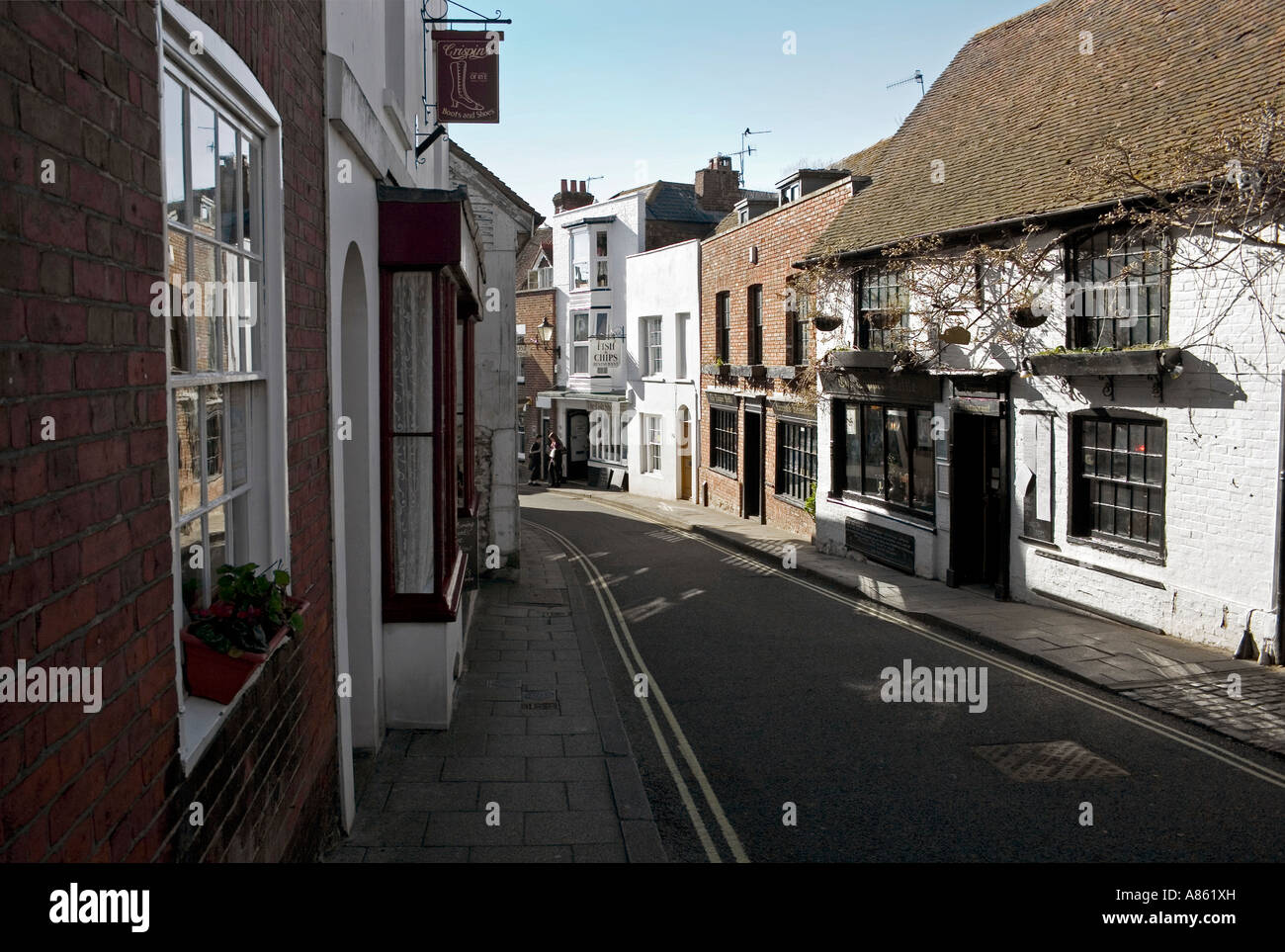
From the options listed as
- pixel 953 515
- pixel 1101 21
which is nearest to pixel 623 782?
pixel 953 515

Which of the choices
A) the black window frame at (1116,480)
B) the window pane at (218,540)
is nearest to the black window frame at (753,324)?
the black window frame at (1116,480)

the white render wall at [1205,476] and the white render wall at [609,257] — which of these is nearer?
the white render wall at [1205,476]

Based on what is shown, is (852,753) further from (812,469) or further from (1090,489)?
(812,469)

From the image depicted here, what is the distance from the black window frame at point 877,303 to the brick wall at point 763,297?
2.47m

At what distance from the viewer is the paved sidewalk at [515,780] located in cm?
598

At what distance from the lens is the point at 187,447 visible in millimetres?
3320

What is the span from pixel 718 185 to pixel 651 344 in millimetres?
9881

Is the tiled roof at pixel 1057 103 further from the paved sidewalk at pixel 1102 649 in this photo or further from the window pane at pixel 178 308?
the window pane at pixel 178 308

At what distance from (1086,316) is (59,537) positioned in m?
12.3

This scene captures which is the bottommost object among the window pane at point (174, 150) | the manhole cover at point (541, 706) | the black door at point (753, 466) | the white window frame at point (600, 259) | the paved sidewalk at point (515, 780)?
the manhole cover at point (541, 706)

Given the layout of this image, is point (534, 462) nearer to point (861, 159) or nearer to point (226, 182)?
point (861, 159)

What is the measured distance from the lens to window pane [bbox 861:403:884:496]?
1736 cm

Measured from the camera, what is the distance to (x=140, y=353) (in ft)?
8.65

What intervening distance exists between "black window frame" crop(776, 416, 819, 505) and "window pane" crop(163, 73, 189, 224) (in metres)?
17.4
